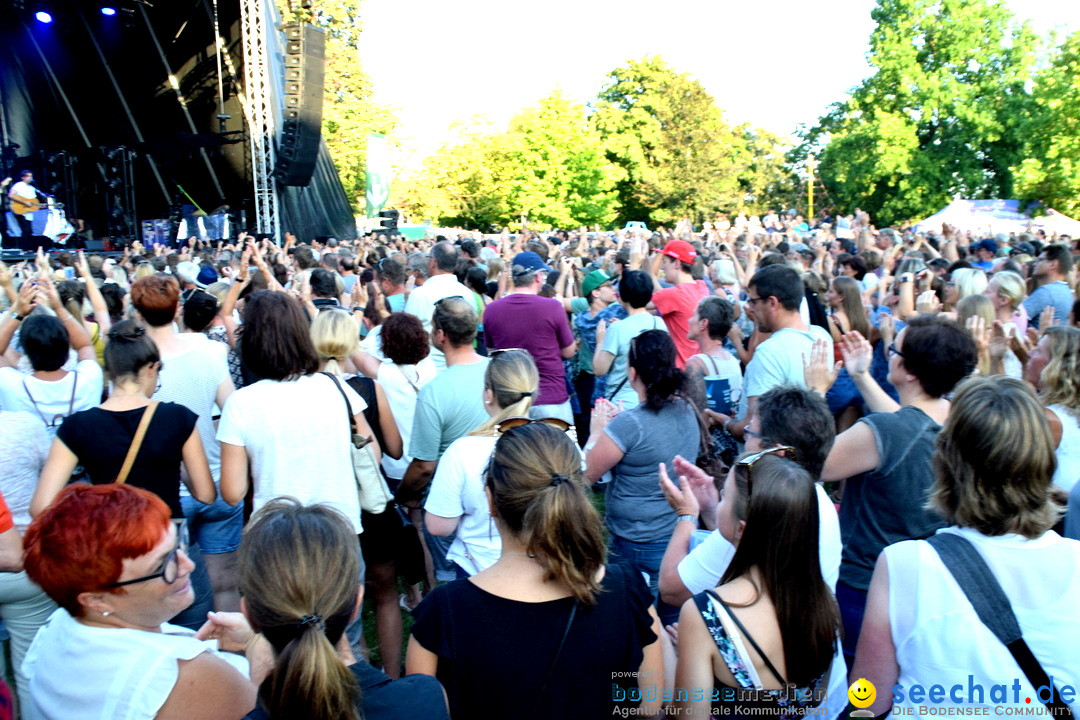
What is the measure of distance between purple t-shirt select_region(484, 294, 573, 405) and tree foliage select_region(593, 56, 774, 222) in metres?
41.7

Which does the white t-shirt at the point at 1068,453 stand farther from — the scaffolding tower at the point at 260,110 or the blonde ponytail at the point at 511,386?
the scaffolding tower at the point at 260,110

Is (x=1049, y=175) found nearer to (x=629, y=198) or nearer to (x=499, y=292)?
(x=629, y=198)

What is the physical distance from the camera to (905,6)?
39438mm

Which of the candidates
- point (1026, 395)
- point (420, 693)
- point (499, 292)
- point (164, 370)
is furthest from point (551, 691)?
point (499, 292)

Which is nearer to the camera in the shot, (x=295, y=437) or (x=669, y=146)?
(x=295, y=437)

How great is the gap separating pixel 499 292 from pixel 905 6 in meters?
40.3

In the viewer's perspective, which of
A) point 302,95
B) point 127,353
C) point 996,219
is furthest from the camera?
point 996,219

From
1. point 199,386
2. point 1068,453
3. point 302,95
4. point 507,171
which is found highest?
point 507,171

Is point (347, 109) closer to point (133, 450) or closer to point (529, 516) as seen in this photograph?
point (133, 450)

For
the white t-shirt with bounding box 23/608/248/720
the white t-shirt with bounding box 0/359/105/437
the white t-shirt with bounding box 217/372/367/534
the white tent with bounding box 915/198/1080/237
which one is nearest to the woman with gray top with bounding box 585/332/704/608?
the white t-shirt with bounding box 217/372/367/534

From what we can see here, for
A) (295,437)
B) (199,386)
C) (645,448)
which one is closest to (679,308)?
(645,448)

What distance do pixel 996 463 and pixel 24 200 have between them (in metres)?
17.3

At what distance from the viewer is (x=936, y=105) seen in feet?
131

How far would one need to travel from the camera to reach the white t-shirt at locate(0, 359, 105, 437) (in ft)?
12.3
